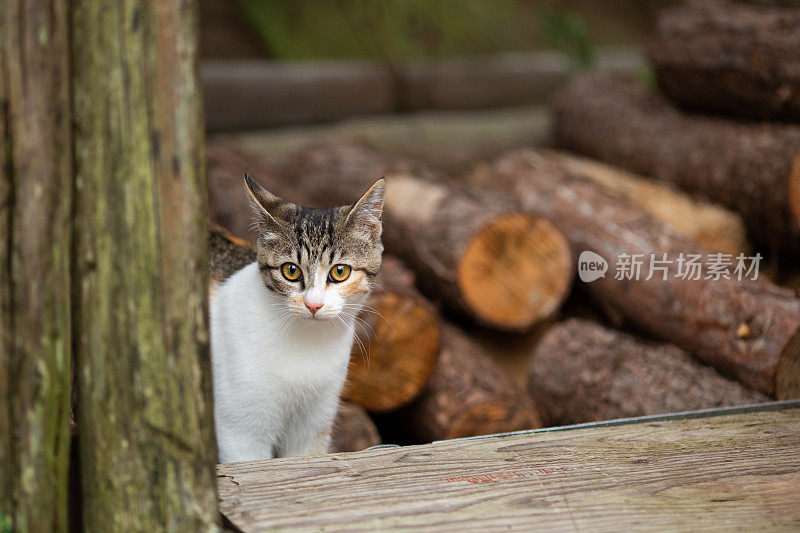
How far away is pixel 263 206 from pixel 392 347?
0.96m

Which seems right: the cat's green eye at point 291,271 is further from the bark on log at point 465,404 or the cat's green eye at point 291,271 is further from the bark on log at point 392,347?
the bark on log at point 465,404

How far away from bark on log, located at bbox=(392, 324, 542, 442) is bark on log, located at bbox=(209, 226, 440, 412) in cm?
10

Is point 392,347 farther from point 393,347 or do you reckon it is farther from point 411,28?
point 411,28

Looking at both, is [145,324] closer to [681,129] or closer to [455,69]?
[681,129]

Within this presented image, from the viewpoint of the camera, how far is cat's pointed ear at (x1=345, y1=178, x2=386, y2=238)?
1.99 meters

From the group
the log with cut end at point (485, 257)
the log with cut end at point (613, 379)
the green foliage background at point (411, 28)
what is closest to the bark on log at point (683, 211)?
the log with cut end at point (485, 257)

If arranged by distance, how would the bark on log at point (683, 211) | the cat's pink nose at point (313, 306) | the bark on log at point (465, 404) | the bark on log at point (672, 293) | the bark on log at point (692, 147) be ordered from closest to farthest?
the cat's pink nose at point (313, 306) → the bark on log at point (672, 293) → the bark on log at point (465, 404) → the bark on log at point (692, 147) → the bark on log at point (683, 211)

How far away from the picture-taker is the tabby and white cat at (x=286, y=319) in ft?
6.34

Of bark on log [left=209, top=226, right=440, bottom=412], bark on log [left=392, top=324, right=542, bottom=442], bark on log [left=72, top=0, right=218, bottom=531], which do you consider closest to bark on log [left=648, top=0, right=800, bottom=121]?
bark on log [left=392, top=324, right=542, bottom=442]

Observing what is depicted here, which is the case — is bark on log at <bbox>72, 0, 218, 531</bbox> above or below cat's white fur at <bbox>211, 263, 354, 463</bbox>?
above

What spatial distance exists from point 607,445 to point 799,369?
96cm

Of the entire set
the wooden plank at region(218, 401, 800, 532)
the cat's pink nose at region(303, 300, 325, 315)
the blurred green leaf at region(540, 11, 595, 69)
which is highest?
the blurred green leaf at region(540, 11, 595, 69)

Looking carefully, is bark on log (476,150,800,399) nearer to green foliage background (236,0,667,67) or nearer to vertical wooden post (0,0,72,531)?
vertical wooden post (0,0,72,531)

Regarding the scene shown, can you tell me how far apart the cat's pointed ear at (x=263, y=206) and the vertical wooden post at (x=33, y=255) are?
0.78m
